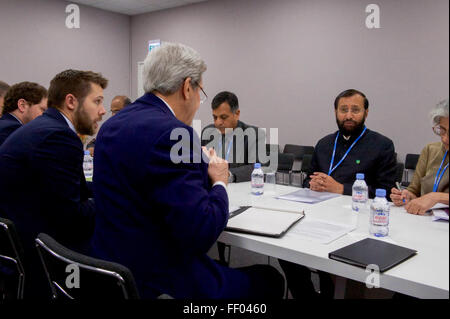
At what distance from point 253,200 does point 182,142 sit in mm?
1043

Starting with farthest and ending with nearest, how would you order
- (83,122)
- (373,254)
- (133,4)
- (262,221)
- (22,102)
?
(133,4)
(22,102)
(83,122)
(262,221)
(373,254)

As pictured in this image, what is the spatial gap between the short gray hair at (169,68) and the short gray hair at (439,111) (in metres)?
0.93

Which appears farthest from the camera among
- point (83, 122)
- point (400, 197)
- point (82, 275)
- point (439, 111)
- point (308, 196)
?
point (308, 196)

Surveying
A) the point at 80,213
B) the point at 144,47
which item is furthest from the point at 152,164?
the point at 144,47

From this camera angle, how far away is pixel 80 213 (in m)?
1.77

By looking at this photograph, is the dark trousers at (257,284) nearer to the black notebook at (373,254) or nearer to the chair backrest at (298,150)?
the black notebook at (373,254)

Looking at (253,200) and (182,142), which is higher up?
(182,142)

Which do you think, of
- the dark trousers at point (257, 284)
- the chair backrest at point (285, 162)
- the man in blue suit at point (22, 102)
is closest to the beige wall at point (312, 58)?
the chair backrest at point (285, 162)

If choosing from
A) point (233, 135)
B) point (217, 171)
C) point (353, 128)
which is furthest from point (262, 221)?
point (233, 135)

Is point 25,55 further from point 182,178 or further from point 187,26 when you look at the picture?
point 182,178

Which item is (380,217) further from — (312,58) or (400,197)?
→ (312,58)

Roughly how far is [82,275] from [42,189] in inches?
28.8

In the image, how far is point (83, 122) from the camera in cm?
215

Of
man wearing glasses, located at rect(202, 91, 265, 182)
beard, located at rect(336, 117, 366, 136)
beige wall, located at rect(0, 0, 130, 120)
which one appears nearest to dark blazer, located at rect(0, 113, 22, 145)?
man wearing glasses, located at rect(202, 91, 265, 182)
